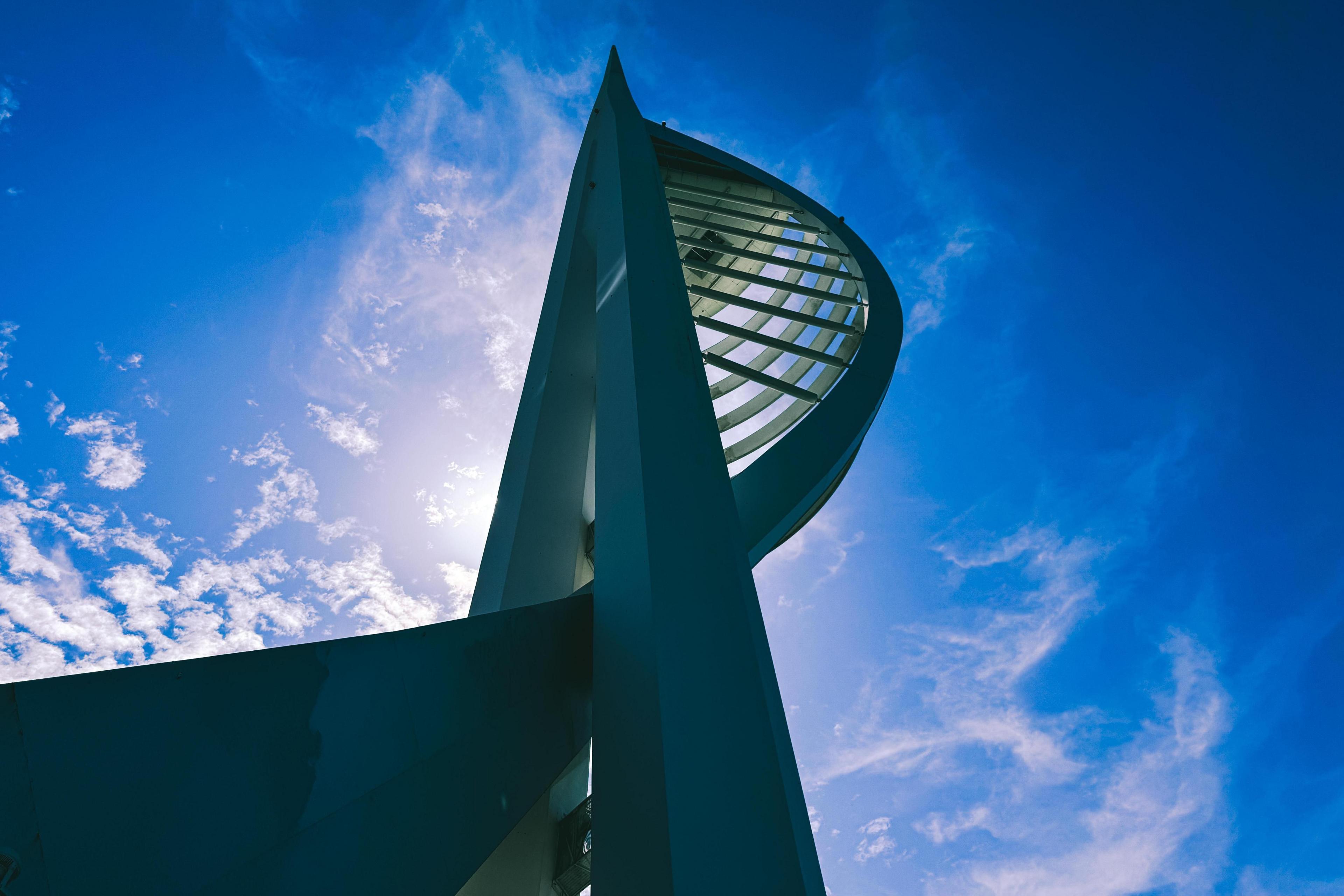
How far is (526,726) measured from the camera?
304 cm

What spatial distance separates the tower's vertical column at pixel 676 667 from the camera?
2.41 metres

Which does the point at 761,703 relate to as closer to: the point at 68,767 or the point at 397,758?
the point at 397,758

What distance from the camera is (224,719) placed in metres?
1.84

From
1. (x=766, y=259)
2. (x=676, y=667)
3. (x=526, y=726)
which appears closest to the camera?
(x=676, y=667)

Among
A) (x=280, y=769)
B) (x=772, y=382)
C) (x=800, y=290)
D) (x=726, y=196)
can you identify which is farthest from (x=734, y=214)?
(x=280, y=769)

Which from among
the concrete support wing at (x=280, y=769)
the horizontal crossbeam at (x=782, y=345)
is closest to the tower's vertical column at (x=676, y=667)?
the concrete support wing at (x=280, y=769)

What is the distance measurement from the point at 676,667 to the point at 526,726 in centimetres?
80

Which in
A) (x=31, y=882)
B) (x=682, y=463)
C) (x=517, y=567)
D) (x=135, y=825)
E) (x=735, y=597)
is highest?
(x=517, y=567)

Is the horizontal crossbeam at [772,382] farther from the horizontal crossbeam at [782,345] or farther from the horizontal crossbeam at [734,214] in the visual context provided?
the horizontal crossbeam at [734,214]

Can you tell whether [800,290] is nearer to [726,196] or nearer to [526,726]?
[726,196]

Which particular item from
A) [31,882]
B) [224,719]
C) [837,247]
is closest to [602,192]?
[837,247]

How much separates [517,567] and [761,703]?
296cm

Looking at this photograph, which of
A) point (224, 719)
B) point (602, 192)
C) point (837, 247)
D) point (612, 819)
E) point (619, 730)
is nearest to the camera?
point (224, 719)

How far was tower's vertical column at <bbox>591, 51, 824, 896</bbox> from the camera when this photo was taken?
2.41m
